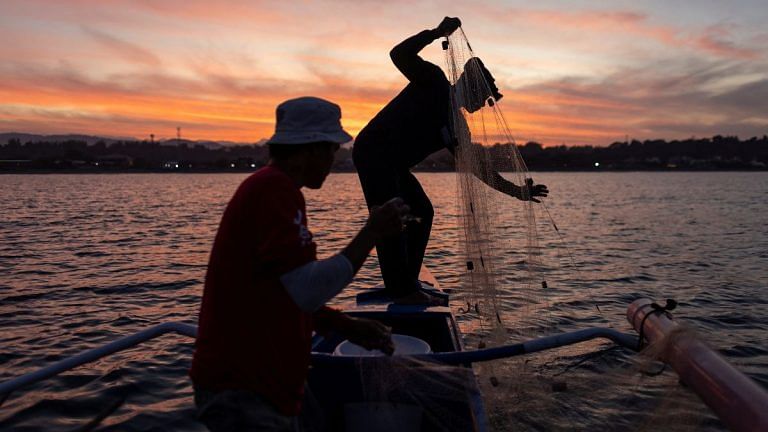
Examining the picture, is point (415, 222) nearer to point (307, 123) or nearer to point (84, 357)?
point (84, 357)

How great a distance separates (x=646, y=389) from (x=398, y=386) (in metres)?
5.17

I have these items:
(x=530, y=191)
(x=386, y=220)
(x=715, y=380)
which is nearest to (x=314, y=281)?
(x=386, y=220)

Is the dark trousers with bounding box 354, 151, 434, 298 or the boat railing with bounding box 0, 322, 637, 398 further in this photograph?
the dark trousers with bounding box 354, 151, 434, 298

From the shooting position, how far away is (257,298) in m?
2.58

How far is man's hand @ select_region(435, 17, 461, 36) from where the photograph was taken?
6.05 m

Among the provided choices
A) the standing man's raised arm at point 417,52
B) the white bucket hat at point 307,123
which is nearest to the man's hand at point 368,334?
the white bucket hat at point 307,123

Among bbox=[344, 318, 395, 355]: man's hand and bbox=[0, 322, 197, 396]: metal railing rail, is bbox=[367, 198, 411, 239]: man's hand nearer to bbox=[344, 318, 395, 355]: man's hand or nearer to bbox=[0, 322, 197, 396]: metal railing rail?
bbox=[344, 318, 395, 355]: man's hand

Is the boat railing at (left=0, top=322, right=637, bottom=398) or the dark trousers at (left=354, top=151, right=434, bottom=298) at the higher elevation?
the dark trousers at (left=354, top=151, right=434, bottom=298)

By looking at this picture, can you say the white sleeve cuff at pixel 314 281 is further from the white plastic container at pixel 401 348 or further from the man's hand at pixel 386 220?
the white plastic container at pixel 401 348

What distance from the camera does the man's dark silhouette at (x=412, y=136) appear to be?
6.13 m

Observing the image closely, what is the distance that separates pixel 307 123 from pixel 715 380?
3015mm

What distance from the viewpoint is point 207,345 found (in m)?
2.68

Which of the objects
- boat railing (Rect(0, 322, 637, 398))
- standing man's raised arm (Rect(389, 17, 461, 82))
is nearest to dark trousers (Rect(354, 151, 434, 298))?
standing man's raised arm (Rect(389, 17, 461, 82))

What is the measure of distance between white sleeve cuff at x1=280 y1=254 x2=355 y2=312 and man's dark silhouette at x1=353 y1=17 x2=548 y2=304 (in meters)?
3.82
